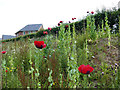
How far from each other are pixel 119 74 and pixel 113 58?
46.2 inches

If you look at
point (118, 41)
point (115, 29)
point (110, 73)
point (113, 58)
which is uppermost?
point (115, 29)

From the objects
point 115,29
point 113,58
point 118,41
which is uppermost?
point 115,29

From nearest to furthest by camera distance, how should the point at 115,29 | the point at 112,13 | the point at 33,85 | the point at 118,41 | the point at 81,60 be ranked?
the point at 33,85 < the point at 81,60 < the point at 118,41 < the point at 115,29 < the point at 112,13

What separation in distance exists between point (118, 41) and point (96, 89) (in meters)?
2.94

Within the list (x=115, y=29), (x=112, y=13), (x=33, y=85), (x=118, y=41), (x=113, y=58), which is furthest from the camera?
(x=112, y=13)

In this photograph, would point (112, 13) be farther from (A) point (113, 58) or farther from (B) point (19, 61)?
(B) point (19, 61)

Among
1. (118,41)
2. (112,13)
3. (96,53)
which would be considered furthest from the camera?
(112,13)

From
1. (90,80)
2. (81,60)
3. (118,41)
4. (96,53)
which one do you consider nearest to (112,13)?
(118,41)

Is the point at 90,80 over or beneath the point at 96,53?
beneath

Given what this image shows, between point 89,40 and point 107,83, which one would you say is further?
point 89,40

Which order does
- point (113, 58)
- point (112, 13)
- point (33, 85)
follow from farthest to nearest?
point (112, 13) → point (113, 58) → point (33, 85)

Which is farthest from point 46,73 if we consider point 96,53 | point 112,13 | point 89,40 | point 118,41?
point 112,13

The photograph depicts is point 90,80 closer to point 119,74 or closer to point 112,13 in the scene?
point 119,74

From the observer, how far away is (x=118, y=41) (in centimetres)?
507
